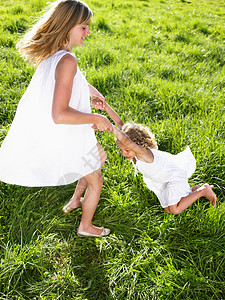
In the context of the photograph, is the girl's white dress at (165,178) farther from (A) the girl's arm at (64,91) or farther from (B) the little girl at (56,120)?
(A) the girl's arm at (64,91)

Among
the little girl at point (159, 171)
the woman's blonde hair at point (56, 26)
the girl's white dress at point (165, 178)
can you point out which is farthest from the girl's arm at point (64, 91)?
the girl's white dress at point (165, 178)

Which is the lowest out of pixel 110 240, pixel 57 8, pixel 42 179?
pixel 110 240

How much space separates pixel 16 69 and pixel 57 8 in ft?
8.30

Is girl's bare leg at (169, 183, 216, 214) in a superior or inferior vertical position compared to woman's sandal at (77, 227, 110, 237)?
superior

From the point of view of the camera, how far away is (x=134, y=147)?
6.93 feet

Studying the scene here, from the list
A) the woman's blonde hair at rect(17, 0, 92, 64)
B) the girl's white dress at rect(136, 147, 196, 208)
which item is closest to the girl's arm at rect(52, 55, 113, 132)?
the woman's blonde hair at rect(17, 0, 92, 64)

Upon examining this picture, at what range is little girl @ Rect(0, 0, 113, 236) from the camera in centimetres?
173

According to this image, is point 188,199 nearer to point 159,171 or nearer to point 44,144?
point 159,171

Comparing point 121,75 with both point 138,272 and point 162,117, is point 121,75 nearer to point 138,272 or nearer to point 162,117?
point 162,117

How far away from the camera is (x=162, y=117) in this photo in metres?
3.54

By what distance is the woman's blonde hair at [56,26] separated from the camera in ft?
5.68

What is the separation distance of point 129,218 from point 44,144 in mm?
914

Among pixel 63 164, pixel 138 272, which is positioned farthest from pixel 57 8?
pixel 138 272

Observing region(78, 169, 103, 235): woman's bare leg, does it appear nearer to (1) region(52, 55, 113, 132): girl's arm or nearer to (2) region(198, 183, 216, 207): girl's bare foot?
(1) region(52, 55, 113, 132): girl's arm
